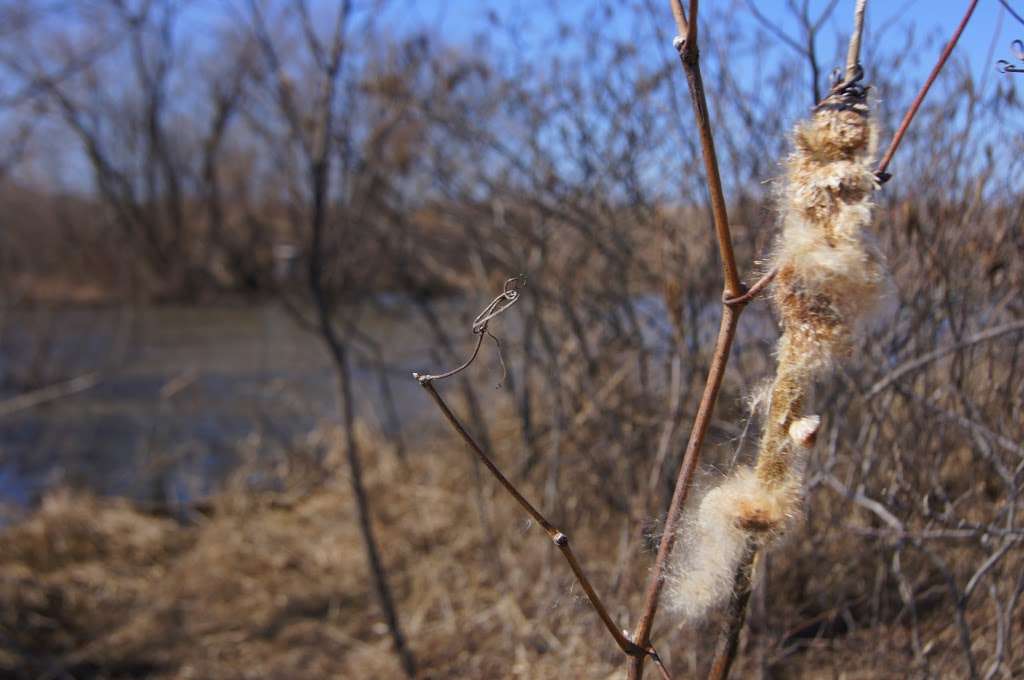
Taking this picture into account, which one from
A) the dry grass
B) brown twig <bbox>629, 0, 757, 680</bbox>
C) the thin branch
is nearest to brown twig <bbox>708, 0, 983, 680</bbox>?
the thin branch

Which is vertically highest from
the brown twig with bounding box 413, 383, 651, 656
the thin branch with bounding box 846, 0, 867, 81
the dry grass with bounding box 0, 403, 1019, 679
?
the thin branch with bounding box 846, 0, 867, 81

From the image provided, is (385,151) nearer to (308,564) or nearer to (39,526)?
(308,564)

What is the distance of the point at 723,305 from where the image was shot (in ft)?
3.23

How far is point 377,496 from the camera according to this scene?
543 centimetres

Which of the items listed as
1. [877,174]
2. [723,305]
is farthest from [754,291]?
[877,174]

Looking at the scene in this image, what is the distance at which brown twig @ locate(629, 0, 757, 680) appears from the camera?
93cm

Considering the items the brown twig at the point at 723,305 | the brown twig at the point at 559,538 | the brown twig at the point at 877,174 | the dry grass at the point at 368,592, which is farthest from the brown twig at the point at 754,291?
the dry grass at the point at 368,592

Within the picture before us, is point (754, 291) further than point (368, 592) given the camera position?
No

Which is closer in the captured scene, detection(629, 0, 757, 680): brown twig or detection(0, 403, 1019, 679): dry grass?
detection(629, 0, 757, 680): brown twig

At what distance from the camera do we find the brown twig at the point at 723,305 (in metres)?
0.93

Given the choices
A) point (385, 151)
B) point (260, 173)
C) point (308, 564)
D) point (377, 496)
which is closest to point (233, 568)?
point (308, 564)

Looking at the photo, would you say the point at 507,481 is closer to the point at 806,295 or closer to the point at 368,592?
the point at 806,295

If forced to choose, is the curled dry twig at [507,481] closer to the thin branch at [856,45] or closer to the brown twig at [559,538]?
the brown twig at [559,538]

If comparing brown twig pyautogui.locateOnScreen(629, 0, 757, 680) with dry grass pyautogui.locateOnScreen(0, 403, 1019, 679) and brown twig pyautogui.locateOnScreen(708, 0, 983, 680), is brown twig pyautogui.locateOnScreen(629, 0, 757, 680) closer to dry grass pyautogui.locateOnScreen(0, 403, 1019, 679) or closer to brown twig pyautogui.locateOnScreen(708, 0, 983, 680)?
brown twig pyautogui.locateOnScreen(708, 0, 983, 680)
